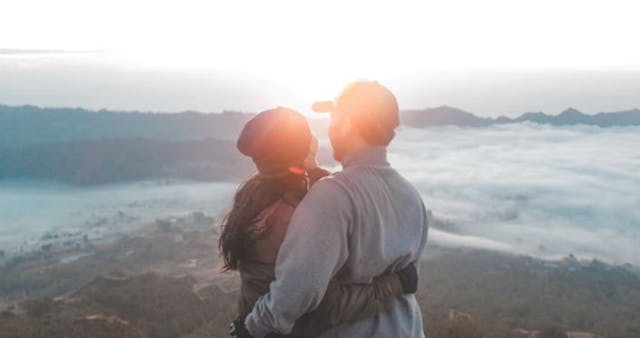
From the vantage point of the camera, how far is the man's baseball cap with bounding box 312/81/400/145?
278cm

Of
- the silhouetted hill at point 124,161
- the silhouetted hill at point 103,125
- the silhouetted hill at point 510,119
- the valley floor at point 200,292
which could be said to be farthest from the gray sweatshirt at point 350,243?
the silhouetted hill at point 510,119

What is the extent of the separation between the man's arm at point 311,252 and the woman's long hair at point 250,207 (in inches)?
10.8

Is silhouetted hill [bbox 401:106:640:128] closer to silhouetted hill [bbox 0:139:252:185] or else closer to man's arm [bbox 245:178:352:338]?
silhouetted hill [bbox 0:139:252:185]

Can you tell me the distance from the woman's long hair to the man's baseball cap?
1.22ft

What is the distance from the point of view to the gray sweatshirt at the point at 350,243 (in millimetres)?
2582

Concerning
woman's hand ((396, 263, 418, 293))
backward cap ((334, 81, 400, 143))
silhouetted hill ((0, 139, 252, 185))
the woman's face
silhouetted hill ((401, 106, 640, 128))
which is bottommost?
silhouetted hill ((0, 139, 252, 185))

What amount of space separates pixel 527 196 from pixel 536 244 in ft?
134

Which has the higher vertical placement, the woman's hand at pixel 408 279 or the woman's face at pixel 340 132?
the woman's face at pixel 340 132

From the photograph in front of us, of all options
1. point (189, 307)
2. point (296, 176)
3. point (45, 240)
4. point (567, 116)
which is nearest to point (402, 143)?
point (567, 116)

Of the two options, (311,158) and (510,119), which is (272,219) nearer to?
(311,158)

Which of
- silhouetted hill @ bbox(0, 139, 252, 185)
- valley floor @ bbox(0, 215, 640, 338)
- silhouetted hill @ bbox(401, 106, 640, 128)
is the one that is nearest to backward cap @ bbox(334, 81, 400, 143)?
valley floor @ bbox(0, 215, 640, 338)

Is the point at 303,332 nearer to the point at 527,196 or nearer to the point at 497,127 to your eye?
the point at 527,196

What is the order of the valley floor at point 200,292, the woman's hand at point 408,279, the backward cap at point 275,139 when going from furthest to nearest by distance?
1. the valley floor at point 200,292
2. the woman's hand at point 408,279
3. the backward cap at point 275,139

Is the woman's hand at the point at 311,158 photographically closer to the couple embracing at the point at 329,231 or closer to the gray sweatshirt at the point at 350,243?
the couple embracing at the point at 329,231
